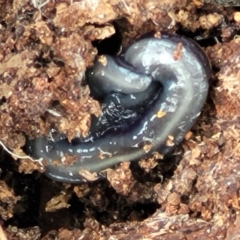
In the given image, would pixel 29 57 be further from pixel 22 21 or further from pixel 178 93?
pixel 178 93

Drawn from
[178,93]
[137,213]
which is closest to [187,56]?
[178,93]

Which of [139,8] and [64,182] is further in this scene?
[64,182]

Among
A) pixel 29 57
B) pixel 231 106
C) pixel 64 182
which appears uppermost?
pixel 29 57
